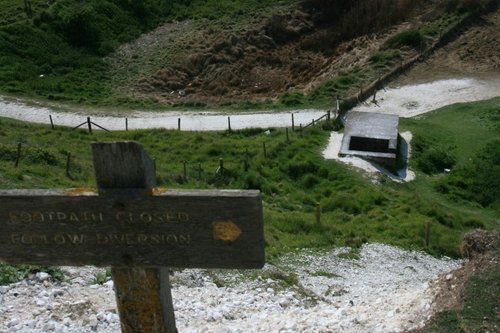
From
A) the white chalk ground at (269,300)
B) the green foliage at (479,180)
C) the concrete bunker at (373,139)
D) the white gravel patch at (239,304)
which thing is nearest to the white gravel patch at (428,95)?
the concrete bunker at (373,139)

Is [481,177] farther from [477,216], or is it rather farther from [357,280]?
[357,280]

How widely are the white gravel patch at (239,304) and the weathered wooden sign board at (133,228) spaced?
14.2 feet

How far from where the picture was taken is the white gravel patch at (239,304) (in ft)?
35.3

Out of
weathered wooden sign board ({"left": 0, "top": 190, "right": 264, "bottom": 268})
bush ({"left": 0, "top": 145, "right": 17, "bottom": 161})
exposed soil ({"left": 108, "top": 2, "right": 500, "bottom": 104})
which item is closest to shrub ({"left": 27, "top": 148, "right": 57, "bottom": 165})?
bush ({"left": 0, "top": 145, "right": 17, "bottom": 161})

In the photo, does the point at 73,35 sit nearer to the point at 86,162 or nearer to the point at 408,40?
the point at 86,162

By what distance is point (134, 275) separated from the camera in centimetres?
662

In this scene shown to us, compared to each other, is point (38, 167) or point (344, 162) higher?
point (38, 167)

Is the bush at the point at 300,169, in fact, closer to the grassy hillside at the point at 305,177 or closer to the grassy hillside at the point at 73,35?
the grassy hillside at the point at 305,177

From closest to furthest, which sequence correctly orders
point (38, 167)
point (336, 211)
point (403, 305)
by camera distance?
point (403, 305)
point (38, 167)
point (336, 211)

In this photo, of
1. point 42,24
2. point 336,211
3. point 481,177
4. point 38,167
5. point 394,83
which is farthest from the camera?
point 42,24

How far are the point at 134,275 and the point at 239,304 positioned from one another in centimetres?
607

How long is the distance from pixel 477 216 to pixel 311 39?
29.9 metres

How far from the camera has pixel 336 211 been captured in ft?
89.5

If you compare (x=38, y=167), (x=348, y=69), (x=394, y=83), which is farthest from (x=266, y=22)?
(x=38, y=167)
